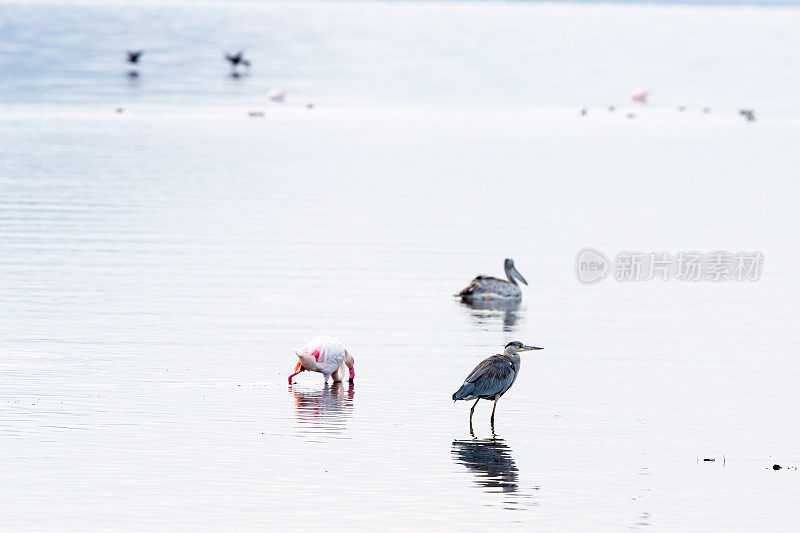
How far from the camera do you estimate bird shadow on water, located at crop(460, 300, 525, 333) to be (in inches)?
975

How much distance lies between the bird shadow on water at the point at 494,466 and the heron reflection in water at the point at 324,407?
150cm

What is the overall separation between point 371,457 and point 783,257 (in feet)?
58.4

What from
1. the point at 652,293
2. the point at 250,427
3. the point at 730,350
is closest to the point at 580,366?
the point at 730,350

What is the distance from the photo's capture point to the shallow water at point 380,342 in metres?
14.8

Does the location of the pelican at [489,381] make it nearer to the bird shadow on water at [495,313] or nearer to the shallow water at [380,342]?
the shallow water at [380,342]

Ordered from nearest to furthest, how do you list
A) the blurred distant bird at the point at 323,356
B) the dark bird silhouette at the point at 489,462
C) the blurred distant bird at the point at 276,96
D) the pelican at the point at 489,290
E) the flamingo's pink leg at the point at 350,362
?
the dark bird silhouette at the point at 489,462 → the blurred distant bird at the point at 323,356 → the flamingo's pink leg at the point at 350,362 → the pelican at the point at 489,290 → the blurred distant bird at the point at 276,96

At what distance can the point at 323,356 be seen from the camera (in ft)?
63.0

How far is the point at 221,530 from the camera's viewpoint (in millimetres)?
13547

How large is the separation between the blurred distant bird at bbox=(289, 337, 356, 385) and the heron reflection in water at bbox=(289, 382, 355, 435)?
0.85ft

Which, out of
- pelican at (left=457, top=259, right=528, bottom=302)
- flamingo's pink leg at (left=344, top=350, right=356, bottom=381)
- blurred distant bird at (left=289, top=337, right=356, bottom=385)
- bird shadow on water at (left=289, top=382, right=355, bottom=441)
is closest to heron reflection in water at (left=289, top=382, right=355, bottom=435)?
bird shadow on water at (left=289, top=382, right=355, bottom=441)

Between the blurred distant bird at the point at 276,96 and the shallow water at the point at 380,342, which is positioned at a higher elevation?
the blurred distant bird at the point at 276,96

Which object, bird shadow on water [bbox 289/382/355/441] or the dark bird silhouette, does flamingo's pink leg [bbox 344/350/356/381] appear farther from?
the dark bird silhouette

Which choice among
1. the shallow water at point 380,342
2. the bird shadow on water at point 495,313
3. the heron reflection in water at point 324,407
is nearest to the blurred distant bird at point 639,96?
the shallow water at point 380,342

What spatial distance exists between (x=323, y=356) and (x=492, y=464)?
3.91 meters
